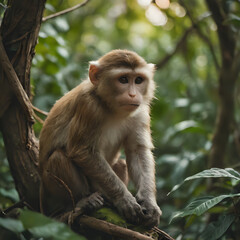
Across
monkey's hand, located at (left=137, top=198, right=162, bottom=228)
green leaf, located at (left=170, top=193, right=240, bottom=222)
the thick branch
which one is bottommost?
monkey's hand, located at (left=137, top=198, right=162, bottom=228)

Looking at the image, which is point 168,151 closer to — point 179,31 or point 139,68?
point 179,31

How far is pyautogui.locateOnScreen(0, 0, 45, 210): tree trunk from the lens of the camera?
4129 mm

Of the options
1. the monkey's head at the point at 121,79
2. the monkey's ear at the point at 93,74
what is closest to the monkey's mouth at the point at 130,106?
the monkey's head at the point at 121,79

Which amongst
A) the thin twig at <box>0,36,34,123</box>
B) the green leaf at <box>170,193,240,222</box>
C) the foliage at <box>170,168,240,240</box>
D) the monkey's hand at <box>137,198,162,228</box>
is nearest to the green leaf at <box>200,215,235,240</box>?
the foliage at <box>170,168,240,240</box>

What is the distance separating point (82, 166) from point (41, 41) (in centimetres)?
271

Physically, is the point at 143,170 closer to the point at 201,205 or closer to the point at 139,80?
the point at 201,205

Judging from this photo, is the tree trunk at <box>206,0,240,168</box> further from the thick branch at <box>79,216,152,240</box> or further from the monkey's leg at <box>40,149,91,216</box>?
the thick branch at <box>79,216,152,240</box>

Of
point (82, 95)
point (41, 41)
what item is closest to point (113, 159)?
point (82, 95)

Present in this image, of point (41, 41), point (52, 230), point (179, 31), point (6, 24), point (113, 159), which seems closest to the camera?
point (52, 230)

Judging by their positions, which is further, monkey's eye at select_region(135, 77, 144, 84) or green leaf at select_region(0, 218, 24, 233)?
monkey's eye at select_region(135, 77, 144, 84)

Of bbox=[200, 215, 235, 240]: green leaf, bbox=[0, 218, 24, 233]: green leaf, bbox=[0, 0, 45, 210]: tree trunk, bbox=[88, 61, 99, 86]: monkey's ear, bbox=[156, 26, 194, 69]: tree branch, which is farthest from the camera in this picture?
bbox=[156, 26, 194, 69]: tree branch

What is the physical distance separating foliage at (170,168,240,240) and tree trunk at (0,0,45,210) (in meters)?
1.94

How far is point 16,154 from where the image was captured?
4.46m

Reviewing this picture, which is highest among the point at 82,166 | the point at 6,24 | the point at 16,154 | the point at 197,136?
the point at 6,24
